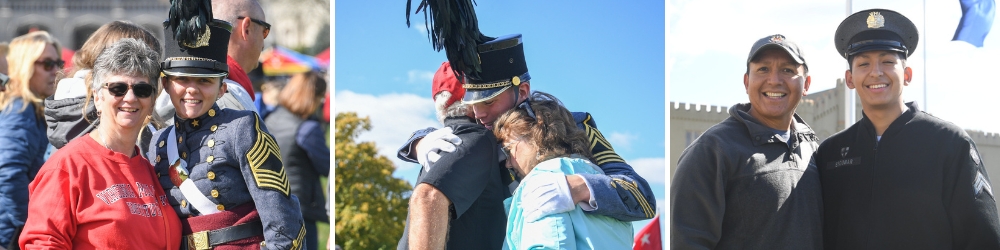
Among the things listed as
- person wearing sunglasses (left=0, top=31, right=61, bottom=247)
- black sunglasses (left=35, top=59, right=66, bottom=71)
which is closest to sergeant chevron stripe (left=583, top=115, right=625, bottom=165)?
person wearing sunglasses (left=0, top=31, right=61, bottom=247)

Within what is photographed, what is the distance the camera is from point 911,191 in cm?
507

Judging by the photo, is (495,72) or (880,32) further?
(880,32)

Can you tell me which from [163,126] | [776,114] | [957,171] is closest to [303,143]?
[163,126]

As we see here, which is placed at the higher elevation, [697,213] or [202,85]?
[202,85]

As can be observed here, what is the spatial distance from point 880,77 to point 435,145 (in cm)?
201

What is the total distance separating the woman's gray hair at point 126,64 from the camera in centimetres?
420

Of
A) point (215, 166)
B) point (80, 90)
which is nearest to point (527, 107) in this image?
point (215, 166)

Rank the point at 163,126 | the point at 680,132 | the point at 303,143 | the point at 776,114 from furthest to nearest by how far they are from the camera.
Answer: the point at 680,132 < the point at 303,143 < the point at 776,114 < the point at 163,126

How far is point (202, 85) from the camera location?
4297 millimetres

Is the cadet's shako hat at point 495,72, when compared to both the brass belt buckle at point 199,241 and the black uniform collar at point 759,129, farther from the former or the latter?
the black uniform collar at point 759,129

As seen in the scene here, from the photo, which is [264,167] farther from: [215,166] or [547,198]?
[547,198]

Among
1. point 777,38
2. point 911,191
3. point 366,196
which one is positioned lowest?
point 366,196

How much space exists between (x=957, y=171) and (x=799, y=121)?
0.75m

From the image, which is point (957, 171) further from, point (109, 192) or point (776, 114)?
point (109, 192)
